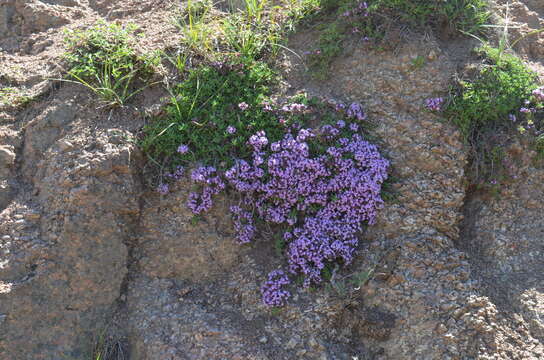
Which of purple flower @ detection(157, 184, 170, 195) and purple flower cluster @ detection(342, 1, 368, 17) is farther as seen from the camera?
purple flower cluster @ detection(342, 1, 368, 17)

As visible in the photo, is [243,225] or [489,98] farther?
[489,98]

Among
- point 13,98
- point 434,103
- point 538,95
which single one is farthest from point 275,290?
point 13,98

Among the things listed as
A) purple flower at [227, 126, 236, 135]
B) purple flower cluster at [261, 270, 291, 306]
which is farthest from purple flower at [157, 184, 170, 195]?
purple flower cluster at [261, 270, 291, 306]

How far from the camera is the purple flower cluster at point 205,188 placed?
3.80 metres

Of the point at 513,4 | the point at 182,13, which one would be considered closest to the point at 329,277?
the point at 182,13

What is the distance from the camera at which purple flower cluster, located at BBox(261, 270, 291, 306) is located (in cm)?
344

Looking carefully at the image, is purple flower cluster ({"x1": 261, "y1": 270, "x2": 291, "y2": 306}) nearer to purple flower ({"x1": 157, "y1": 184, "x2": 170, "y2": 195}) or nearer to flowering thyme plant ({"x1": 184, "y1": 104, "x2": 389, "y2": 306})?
flowering thyme plant ({"x1": 184, "y1": 104, "x2": 389, "y2": 306})

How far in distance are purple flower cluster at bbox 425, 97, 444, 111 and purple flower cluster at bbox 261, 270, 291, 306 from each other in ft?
6.02

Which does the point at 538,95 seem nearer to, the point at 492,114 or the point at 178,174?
the point at 492,114

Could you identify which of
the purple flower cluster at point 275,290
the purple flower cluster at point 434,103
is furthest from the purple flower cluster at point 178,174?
the purple flower cluster at point 434,103

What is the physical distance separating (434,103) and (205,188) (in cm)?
201

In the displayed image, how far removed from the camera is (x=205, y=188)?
383 cm

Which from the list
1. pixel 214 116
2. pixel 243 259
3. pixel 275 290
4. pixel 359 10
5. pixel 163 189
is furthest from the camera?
pixel 359 10

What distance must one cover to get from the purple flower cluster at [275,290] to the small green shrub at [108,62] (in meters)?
1.93
